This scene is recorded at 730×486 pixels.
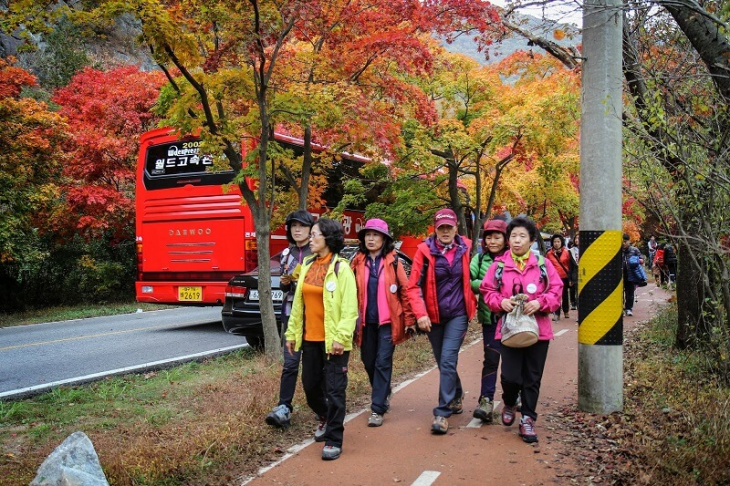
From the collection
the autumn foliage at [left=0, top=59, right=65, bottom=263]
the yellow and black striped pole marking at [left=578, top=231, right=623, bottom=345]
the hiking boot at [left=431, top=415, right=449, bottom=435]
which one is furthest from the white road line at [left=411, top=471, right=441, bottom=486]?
the autumn foliage at [left=0, top=59, right=65, bottom=263]

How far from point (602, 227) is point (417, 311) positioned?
1783mm

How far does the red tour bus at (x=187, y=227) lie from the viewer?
43.4 feet

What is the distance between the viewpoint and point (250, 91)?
354 inches

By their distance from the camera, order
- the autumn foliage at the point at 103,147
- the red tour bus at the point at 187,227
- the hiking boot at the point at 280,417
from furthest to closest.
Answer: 1. the autumn foliage at the point at 103,147
2. the red tour bus at the point at 187,227
3. the hiking boot at the point at 280,417

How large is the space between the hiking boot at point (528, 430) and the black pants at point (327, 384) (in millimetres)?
1458

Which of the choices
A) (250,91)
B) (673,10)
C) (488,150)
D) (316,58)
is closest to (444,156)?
(488,150)

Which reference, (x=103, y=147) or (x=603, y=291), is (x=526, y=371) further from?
(x=103, y=147)

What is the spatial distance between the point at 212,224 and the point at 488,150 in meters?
6.39

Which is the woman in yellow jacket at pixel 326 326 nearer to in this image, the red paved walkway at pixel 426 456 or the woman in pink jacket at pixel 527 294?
the red paved walkway at pixel 426 456

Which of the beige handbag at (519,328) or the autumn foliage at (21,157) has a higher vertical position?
the autumn foliage at (21,157)

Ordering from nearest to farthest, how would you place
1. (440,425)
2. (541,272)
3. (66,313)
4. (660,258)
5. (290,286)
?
(541,272)
(440,425)
(290,286)
(66,313)
(660,258)

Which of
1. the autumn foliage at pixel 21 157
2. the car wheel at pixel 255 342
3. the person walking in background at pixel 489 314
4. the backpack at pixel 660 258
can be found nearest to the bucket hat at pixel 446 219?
the person walking in background at pixel 489 314

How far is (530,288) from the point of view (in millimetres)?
5160

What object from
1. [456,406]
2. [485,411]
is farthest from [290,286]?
[485,411]
